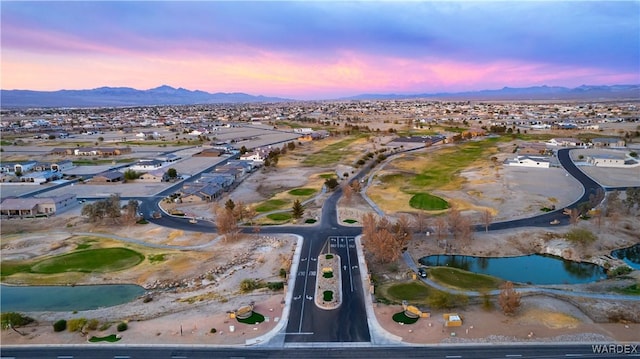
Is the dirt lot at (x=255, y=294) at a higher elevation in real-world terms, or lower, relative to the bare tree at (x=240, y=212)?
lower

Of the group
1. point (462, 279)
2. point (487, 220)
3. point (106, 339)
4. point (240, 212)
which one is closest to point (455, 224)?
point (487, 220)

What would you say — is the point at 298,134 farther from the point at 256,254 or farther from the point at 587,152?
the point at 256,254

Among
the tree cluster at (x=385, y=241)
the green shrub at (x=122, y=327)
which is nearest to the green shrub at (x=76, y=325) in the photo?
the green shrub at (x=122, y=327)

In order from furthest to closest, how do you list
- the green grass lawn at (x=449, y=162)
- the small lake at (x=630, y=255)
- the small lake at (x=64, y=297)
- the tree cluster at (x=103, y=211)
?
the green grass lawn at (x=449, y=162)
the tree cluster at (x=103, y=211)
the small lake at (x=630, y=255)
the small lake at (x=64, y=297)

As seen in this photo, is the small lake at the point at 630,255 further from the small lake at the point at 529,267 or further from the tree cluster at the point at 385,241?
the tree cluster at the point at 385,241

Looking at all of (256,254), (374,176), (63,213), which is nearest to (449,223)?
(256,254)

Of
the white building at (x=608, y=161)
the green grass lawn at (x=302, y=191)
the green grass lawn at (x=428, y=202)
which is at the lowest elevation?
the green grass lawn at (x=302, y=191)

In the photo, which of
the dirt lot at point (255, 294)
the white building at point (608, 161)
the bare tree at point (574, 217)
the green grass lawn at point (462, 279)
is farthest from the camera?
the white building at point (608, 161)
